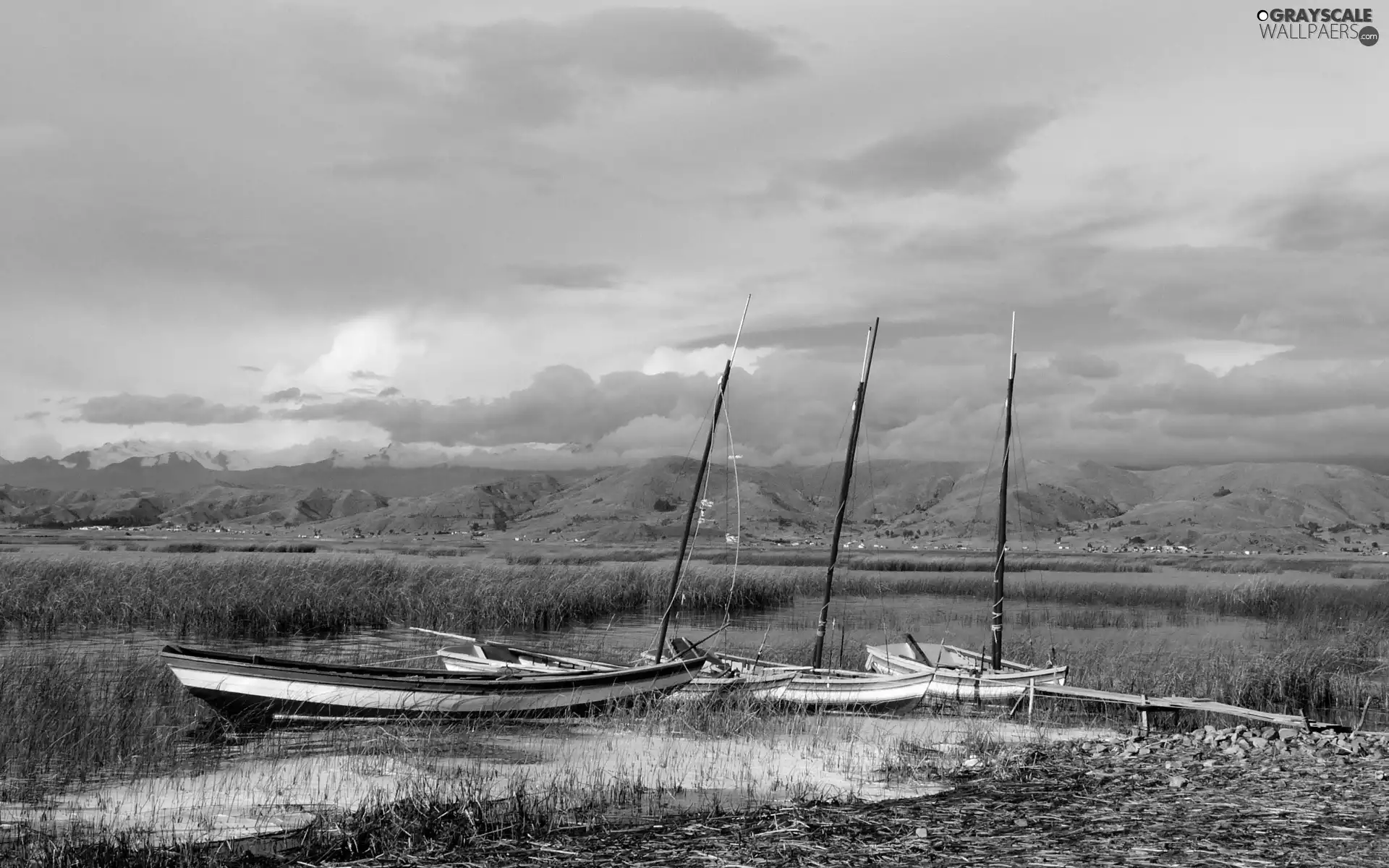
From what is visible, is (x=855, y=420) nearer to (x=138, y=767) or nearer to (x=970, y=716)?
(x=970, y=716)

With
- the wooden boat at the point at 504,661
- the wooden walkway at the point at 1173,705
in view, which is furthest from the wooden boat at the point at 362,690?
the wooden walkway at the point at 1173,705

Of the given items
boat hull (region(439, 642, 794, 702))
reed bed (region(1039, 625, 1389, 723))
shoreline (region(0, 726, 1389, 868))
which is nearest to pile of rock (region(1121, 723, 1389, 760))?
shoreline (region(0, 726, 1389, 868))

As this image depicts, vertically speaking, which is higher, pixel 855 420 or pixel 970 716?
pixel 855 420

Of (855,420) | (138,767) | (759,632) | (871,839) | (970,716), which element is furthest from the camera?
(759,632)

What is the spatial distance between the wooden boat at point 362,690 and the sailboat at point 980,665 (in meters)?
8.46

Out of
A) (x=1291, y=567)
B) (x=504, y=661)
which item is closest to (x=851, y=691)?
(x=504, y=661)

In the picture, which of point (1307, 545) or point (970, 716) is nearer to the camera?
point (970, 716)

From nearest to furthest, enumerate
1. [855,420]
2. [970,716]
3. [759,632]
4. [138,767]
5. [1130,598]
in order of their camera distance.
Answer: [138,767]
[970,716]
[855,420]
[759,632]
[1130,598]

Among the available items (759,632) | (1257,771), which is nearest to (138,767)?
(1257,771)

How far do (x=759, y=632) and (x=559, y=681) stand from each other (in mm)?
20858

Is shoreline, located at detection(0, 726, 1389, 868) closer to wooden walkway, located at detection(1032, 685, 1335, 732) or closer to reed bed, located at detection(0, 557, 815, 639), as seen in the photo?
wooden walkway, located at detection(1032, 685, 1335, 732)

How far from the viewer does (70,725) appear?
53.0 ft

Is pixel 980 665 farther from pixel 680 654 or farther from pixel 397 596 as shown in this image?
pixel 397 596

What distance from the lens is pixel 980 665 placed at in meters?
27.0
